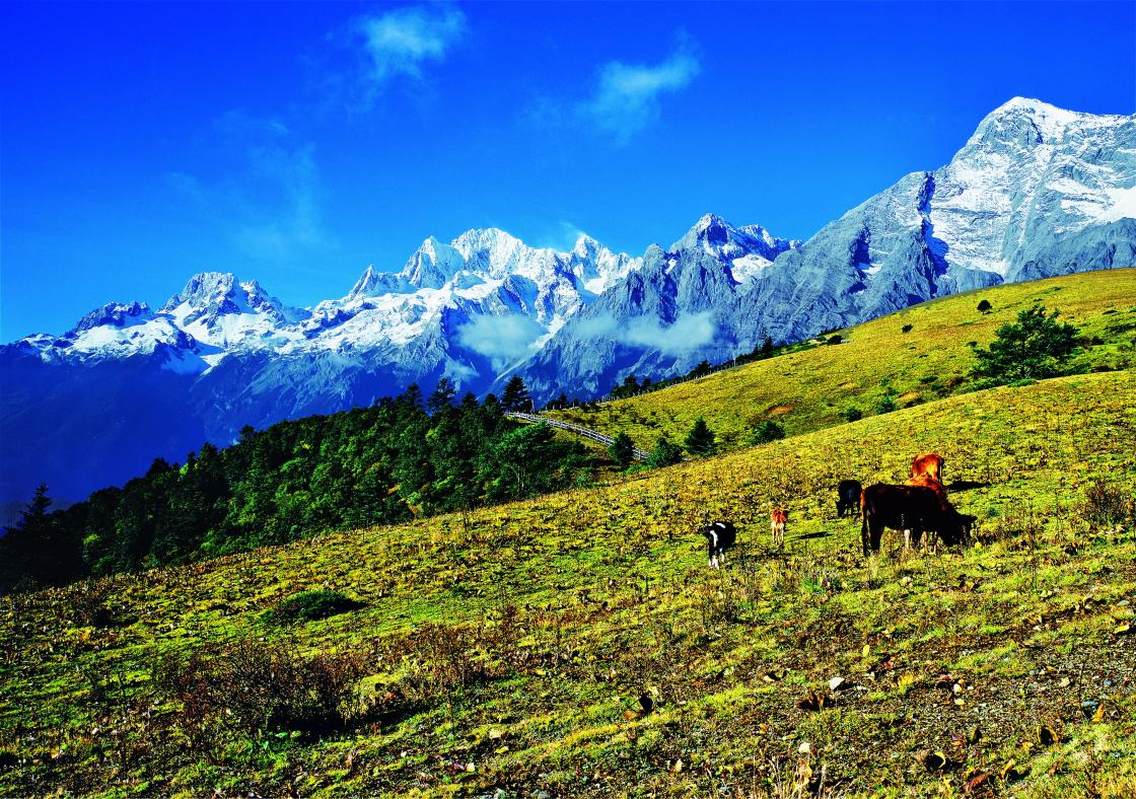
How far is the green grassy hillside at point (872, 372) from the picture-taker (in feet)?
224

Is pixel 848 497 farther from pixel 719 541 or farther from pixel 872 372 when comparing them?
pixel 872 372

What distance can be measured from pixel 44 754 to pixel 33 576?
78.3 metres

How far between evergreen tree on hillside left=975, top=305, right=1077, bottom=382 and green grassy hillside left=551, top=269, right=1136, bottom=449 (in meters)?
2.16

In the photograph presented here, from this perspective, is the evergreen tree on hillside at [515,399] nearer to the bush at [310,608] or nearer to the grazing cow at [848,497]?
the grazing cow at [848,497]

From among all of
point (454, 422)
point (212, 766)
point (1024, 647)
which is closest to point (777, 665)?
point (1024, 647)

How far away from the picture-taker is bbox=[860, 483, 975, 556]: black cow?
54.7 ft

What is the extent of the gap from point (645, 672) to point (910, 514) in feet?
30.6

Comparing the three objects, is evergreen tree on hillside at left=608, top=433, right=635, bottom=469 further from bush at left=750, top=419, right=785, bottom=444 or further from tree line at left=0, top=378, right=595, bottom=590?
bush at left=750, top=419, right=785, bottom=444

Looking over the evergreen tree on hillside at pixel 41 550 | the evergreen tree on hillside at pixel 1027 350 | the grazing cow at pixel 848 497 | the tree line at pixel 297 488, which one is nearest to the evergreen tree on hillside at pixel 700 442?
the tree line at pixel 297 488

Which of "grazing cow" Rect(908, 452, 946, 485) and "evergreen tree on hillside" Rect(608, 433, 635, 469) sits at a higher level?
"evergreen tree on hillside" Rect(608, 433, 635, 469)

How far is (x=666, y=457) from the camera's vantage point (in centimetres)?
5788

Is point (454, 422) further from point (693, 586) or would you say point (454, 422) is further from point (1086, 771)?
point (1086, 771)

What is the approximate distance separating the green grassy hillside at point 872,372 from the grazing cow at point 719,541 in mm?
46555

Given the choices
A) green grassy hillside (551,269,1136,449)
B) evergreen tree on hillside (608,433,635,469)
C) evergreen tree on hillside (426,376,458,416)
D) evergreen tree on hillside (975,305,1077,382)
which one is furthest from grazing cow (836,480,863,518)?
evergreen tree on hillside (426,376,458,416)
